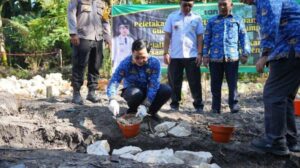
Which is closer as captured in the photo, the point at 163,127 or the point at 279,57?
the point at 279,57

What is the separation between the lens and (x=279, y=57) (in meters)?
3.82

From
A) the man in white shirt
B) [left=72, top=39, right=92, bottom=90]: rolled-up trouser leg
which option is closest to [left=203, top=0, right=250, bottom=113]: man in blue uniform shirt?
[left=72, top=39, right=92, bottom=90]: rolled-up trouser leg

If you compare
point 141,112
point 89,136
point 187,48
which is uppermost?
point 187,48

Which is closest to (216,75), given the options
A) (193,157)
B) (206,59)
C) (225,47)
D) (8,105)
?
(206,59)

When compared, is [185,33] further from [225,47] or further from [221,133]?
[221,133]

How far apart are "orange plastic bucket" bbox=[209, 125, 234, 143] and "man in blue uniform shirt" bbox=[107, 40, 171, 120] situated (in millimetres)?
781

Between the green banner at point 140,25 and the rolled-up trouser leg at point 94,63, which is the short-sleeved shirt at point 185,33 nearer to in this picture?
the rolled-up trouser leg at point 94,63

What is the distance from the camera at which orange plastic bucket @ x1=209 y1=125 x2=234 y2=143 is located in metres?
4.42

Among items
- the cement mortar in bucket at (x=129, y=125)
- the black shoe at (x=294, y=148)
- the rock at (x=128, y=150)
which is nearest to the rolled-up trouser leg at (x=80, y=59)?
the cement mortar in bucket at (x=129, y=125)

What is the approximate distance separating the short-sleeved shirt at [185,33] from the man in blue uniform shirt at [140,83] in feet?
3.06

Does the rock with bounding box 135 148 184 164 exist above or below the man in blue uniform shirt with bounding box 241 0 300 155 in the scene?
below

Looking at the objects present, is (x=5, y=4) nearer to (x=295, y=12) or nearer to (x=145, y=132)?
(x=145, y=132)

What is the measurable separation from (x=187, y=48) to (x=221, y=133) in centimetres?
166

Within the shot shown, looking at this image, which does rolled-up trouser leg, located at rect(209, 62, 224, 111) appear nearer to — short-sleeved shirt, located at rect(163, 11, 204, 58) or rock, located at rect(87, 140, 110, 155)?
short-sleeved shirt, located at rect(163, 11, 204, 58)
